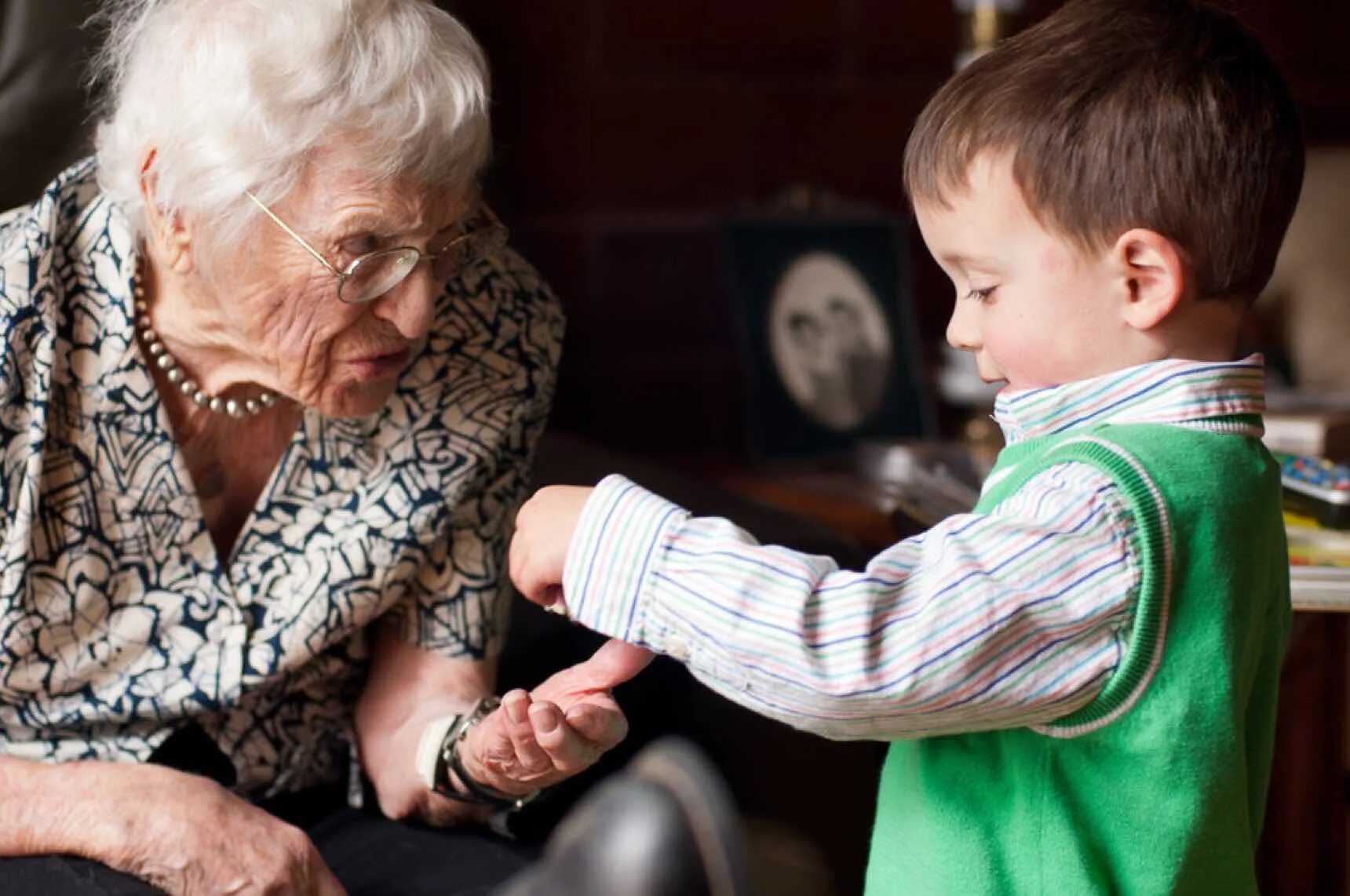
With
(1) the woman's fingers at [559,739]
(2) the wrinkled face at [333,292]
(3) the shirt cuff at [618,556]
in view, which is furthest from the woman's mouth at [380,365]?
(3) the shirt cuff at [618,556]

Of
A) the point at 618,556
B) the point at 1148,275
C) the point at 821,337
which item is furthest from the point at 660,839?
the point at 821,337

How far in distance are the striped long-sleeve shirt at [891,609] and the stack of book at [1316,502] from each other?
0.40 meters

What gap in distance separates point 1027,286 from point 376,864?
0.79m

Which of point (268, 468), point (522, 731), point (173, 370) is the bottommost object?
point (522, 731)

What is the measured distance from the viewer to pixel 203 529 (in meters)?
1.39

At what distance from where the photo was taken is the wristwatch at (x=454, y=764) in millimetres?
1361

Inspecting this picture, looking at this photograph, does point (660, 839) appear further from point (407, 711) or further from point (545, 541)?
point (407, 711)

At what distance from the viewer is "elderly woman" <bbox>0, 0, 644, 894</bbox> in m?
1.25

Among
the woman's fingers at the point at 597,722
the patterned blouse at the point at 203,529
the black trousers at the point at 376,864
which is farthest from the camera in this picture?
the patterned blouse at the point at 203,529

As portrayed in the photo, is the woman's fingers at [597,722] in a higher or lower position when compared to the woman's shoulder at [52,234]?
lower

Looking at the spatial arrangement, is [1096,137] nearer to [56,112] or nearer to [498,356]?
[498,356]

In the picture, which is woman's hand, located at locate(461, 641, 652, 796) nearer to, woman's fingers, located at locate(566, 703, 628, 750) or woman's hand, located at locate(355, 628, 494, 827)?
woman's fingers, located at locate(566, 703, 628, 750)

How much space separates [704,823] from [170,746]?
2.59 ft

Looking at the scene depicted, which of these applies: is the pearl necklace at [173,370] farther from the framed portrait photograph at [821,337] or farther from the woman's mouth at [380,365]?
the framed portrait photograph at [821,337]
